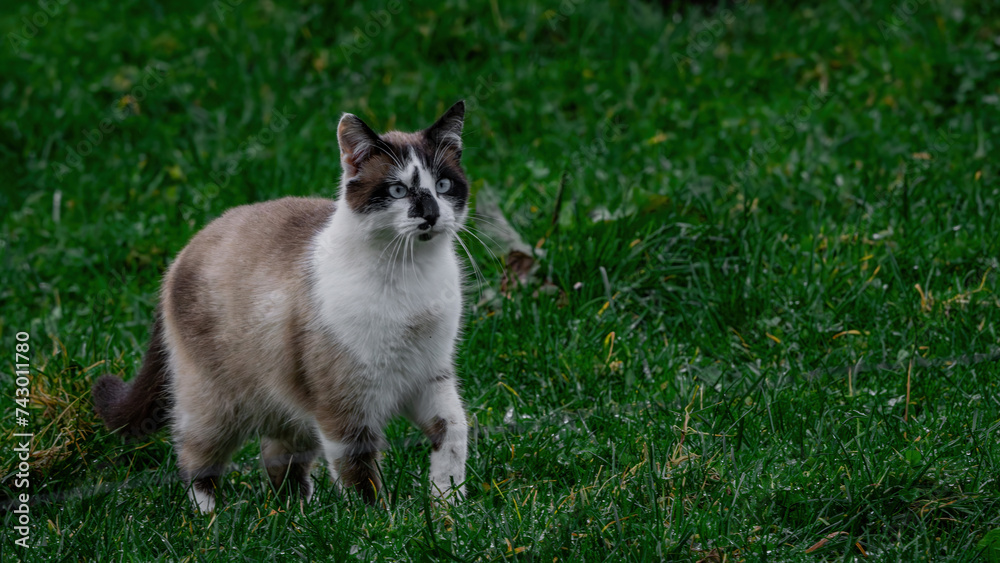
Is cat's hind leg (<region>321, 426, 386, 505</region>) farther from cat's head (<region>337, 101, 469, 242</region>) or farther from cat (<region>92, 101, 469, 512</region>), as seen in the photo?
Answer: cat's head (<region>337, 101, 469, 242</region>)

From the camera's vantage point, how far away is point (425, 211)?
10.6 feet

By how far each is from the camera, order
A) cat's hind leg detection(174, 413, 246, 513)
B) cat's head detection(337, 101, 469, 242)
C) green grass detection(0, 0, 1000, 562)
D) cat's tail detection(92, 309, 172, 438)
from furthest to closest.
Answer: cat's tail detection(92, 309, 172, 438) → cat's hind leg detection(174, 413, 246, 513) → cat's head detection(337, 101, 469, 242) → green grass detection(0, 0, 1000, 562)

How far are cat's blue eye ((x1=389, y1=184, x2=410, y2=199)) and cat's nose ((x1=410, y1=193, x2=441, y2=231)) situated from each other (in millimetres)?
68

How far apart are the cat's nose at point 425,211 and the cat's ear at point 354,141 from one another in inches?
10.2

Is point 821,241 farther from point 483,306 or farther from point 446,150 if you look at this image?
point 446,150

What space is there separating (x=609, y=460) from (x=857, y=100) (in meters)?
3.71

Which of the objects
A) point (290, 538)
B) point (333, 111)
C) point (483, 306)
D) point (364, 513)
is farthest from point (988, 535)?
point (333, 111)

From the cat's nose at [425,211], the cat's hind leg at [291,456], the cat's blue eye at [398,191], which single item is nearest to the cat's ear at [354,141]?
the cat's blue eye at [398,191]

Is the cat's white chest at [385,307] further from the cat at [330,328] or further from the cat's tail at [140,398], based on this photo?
the cat's tail at [140,398]

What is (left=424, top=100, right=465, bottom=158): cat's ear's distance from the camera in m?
3.42

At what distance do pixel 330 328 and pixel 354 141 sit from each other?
627 millimetres

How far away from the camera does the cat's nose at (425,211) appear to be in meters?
3.22

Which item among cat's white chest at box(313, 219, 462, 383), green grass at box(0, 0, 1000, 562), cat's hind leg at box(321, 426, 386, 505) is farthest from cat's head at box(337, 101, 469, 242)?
green grass at box(0, 0, 1000, 562)

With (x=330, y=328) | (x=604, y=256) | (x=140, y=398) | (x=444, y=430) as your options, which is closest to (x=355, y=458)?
(x=444, y=430)
